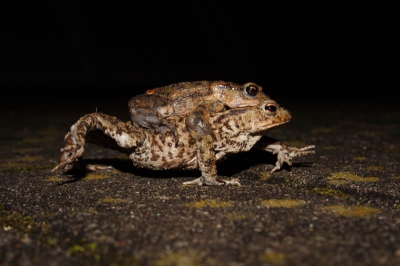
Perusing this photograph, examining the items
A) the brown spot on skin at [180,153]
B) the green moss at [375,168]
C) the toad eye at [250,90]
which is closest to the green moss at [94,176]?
the brown spot on skin at [180,153]

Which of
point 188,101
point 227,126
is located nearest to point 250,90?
point 227,126

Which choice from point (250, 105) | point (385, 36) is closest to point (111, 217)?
point (250, 105)

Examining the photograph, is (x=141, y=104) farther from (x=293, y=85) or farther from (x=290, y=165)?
(x=293, y=85)

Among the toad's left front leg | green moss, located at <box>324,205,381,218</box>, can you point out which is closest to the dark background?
the toad's left front leg

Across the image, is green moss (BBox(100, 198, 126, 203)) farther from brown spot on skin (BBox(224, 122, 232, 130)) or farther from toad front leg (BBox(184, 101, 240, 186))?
brown spot on skin (BBox(224, 122, 232, 130))

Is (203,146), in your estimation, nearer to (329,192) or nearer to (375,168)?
(329,192)

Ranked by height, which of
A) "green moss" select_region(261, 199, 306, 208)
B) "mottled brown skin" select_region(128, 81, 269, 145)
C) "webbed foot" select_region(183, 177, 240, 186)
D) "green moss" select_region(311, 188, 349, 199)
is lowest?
"green moss" select_region(311, 188, 349, 199)

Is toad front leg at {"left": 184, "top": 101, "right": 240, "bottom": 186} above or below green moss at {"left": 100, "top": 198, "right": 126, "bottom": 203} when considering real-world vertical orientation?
above
